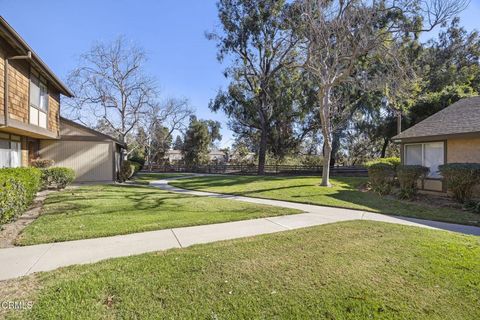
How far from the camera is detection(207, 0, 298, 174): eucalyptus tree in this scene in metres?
20.7

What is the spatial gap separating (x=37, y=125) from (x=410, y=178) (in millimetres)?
15372

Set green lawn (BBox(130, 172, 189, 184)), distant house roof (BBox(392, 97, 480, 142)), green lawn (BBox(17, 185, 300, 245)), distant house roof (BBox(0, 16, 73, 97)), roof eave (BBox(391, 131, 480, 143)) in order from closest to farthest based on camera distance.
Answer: green lawn (BBox(17, 185, 300, 245)) < distant house roof (BBox(0, 16, 73, 97)) < roof eave (BBox(391, 131, 480, 143)) < distant house roof (BBox(392, 97, 480, 142)) < green lawn (BBox(130, 172, 189, 184))

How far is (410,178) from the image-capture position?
9922 millimetres

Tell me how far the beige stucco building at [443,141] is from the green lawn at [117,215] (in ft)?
26.2

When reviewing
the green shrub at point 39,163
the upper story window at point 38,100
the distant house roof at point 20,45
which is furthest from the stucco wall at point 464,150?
the green shrub at point 39,163

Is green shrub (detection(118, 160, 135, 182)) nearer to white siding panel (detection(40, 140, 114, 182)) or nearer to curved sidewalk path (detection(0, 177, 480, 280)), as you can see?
white siding panel (detection(40, 140, 114, 182))

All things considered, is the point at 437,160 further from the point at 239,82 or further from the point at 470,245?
the point at 239,82

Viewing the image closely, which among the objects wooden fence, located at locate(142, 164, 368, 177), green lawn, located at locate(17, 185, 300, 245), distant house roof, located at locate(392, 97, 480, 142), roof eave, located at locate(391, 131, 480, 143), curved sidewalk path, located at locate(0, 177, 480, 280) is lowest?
curved sidewalk path, located at locate(0, 177, 480, 280)

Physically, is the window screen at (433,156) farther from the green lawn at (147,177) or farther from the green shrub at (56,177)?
the green shrub at (56,177)

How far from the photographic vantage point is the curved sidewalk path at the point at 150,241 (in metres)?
3.58

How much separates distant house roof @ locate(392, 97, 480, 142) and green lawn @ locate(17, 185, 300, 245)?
8.11 meters

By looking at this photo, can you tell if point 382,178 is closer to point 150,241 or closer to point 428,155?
point 428,155

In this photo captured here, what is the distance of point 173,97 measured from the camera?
30.9 metres

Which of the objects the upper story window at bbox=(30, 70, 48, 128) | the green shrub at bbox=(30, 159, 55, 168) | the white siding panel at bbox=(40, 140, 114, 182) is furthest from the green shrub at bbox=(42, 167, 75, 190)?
the white siding panel at bbox=(40, 140, 114, 182)
